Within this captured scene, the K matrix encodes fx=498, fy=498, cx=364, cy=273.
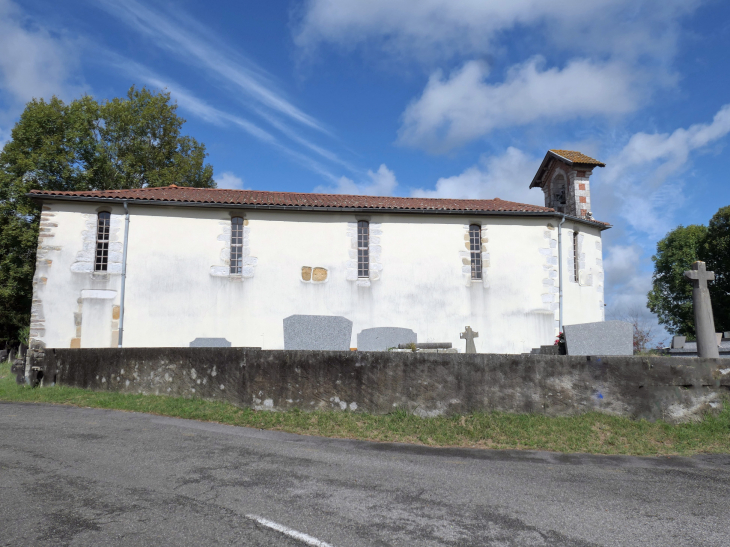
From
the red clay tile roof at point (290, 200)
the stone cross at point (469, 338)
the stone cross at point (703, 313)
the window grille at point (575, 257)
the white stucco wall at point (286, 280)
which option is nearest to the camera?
the stone cross at point (703, 313)

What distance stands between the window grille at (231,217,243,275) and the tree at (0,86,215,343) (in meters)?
12.7

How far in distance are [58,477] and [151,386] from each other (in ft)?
18.0

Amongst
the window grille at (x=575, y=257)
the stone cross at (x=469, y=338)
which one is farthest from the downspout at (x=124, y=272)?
the window grille at (x=575, y=257)

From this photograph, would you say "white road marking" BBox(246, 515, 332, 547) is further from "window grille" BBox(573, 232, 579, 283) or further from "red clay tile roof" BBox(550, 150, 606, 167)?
"red clay tile roof" BBox(550, 150, 606, 167)

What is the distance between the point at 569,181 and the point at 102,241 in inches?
729

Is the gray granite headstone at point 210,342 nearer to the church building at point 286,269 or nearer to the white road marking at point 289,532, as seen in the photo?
the church building at point 286,269

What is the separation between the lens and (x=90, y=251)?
16938mm

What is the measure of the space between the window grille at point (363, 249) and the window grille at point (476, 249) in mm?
3879

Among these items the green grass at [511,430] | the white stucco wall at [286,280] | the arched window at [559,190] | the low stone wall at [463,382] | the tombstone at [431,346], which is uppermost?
the arched window at [559,190]

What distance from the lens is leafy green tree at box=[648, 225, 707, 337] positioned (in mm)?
37469

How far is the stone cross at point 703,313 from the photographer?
9.02 metres

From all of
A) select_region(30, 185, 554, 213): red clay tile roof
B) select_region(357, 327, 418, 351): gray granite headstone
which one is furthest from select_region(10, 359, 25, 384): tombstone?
select_region(357, 327, 418, 351): gray granite headstone

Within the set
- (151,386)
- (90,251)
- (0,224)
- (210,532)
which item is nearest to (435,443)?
(210,532)

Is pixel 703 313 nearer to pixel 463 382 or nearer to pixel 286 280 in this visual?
pixel 463 382
